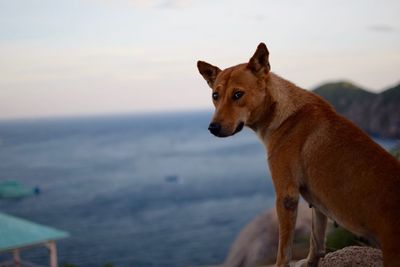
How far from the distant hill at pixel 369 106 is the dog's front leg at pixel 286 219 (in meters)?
16.5

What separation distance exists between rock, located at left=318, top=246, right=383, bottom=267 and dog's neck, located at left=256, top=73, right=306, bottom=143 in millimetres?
1976

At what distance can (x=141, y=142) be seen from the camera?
198 m

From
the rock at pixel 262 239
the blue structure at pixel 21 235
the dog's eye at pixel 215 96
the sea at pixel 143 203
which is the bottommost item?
the sea at pixel 143 203

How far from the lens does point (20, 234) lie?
2162cm

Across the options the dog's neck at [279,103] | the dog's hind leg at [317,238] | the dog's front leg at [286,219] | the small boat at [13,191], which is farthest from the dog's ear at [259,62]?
the small boat at [13,191]

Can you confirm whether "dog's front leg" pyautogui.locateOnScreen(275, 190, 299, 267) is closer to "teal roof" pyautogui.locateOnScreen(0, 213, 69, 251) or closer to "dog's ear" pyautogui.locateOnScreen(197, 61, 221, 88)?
"dog's ear" pyautogui.locateOnScreen(197, 61, 221, 88)

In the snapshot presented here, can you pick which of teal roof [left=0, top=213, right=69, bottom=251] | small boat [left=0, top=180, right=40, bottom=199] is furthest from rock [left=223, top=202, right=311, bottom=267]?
small boat [left=0, top=180, right=40, bottom=199]

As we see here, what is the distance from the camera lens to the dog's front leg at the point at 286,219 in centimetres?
550

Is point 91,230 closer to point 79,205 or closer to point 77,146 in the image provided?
point 79,205

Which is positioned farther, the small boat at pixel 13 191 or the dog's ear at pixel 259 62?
the small boat at pixel 13 191

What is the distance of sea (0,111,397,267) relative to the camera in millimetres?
53938

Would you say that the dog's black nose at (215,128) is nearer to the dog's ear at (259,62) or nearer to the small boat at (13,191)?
the dog's ear at (259,62)

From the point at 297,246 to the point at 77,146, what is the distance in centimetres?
17750

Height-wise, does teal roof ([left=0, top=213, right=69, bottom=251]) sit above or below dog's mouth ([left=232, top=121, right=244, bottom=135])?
below
